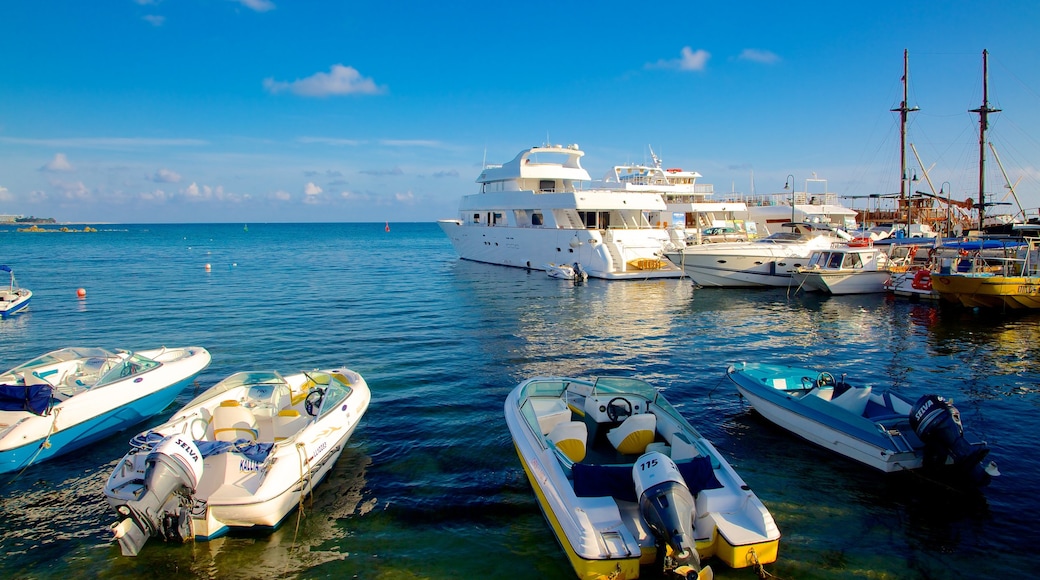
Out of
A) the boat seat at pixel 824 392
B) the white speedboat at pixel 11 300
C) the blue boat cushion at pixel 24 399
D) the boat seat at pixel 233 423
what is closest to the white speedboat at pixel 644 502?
the boat seat at pixel 824 392

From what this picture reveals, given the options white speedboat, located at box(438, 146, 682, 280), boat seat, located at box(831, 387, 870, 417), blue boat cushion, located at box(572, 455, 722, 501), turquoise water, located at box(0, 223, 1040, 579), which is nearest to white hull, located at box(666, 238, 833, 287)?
turquoise water, located at box(0, 223, 1040, 579)

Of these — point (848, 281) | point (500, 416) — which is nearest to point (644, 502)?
point (500, 416)

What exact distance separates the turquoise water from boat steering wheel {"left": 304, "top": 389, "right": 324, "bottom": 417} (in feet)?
3.05

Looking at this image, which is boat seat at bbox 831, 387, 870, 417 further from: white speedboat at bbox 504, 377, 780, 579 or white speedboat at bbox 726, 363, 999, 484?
white speedboat at bbox 504, 377, 780, 579

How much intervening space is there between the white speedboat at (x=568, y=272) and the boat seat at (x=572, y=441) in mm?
25235

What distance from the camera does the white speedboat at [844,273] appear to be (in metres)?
27.6

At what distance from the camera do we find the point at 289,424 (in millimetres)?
9375

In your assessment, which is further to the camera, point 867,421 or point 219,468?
point 867,421

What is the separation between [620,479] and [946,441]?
5.08 meters

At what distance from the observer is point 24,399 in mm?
8836

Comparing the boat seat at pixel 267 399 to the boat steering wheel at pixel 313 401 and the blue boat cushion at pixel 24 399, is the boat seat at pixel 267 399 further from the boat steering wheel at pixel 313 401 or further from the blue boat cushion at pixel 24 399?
the blue boat cushion at pixel 24 399

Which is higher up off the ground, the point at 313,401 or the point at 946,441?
the point at 313,401

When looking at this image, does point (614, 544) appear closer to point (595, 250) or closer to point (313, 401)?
point (313, 401)

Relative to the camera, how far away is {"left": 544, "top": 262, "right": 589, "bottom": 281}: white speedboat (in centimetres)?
3338
